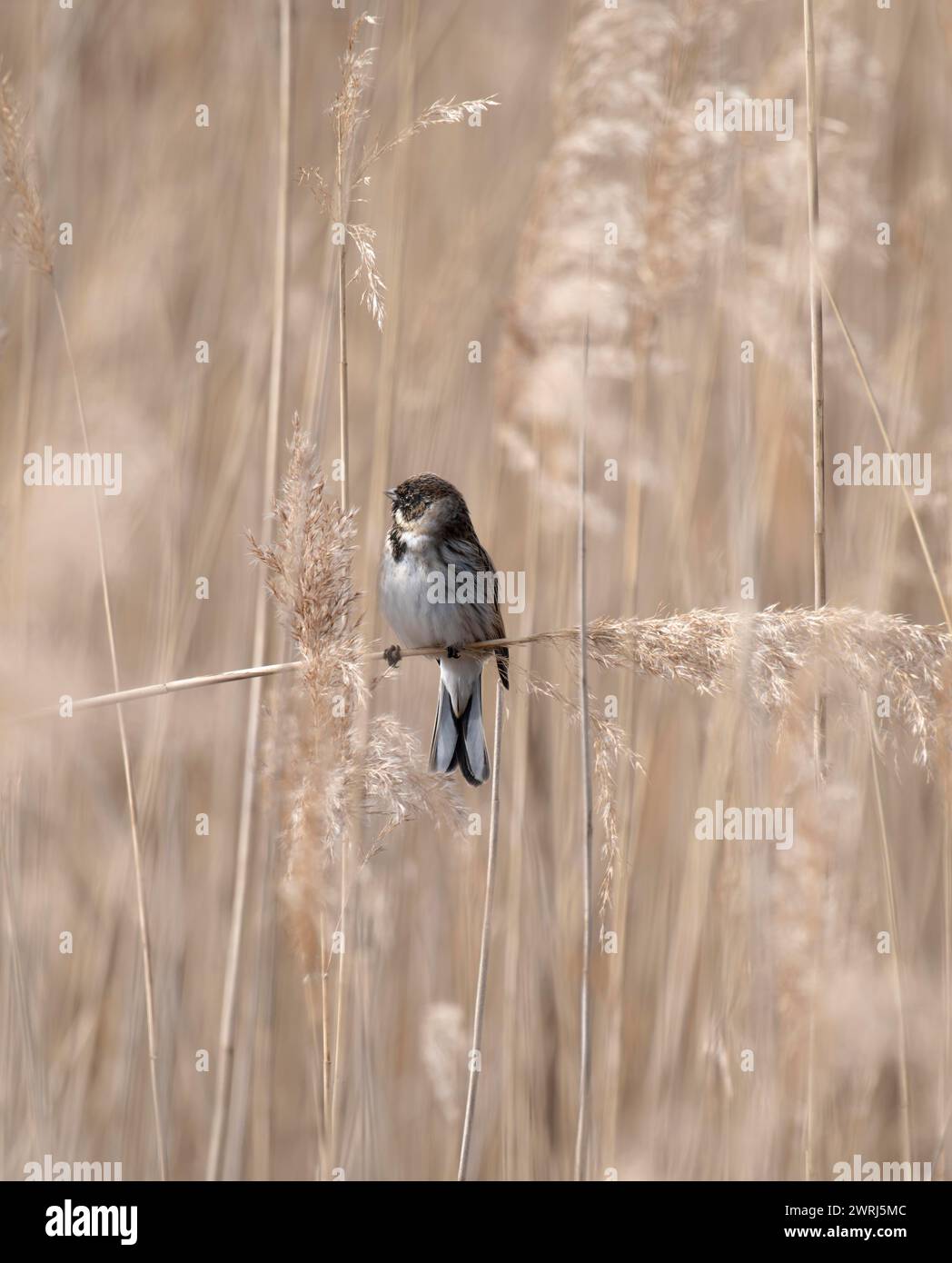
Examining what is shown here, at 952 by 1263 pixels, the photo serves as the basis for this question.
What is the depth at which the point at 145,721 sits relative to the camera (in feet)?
10.2

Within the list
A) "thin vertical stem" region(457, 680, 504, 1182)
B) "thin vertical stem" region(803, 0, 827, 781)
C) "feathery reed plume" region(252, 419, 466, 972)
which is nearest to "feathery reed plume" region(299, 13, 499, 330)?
"feathery reed plume" region(252, 419, 466, 972)

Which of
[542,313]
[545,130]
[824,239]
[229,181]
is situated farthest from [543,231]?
[545,130]

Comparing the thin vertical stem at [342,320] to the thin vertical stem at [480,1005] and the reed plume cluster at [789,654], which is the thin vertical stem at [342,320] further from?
the thin vertical stem at [480,1005]

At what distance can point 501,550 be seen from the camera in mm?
3377

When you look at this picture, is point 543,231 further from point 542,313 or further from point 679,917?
point 679,917

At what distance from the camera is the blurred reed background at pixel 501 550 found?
2283mm

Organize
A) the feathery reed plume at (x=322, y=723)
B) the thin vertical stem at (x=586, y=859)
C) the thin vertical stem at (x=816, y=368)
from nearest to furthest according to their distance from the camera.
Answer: the feathery reed plume at (x=322, y=723) < the thin vertical stem at (x=586, y=859) < the thin vertical stem at (x=816, y=368)

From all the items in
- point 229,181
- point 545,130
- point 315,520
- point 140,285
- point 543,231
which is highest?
point 545,130

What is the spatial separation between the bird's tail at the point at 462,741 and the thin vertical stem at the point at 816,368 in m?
1.07

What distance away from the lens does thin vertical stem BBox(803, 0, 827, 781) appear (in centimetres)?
196

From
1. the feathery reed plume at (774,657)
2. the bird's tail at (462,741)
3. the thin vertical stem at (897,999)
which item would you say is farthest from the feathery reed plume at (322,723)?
the bird's tail at (462,741)

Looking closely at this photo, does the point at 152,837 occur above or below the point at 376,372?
below

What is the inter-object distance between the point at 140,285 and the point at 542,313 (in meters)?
1.51

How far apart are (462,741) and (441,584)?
16.4 inches
